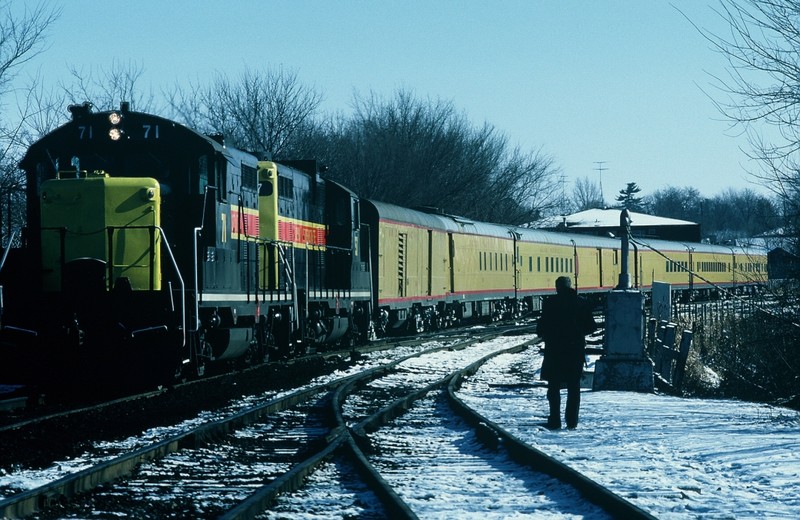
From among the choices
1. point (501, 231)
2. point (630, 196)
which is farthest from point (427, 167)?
point (630, 196)

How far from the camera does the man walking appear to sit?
34.6 feet

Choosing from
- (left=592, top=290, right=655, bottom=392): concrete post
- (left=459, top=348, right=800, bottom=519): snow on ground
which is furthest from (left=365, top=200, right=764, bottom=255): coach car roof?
(left=459, top=348, right=800, bottom=519): snow on ground

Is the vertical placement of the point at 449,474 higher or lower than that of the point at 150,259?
lower

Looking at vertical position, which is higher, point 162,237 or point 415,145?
point 415,145

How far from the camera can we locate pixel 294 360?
2019 centimetres

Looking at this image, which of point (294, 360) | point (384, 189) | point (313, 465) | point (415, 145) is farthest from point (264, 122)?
point (313, 465)

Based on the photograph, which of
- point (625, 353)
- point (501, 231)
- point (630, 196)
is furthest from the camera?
point (630, 196)

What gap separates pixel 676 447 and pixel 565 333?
1946mm

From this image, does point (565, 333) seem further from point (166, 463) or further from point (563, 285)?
point (166, 463)

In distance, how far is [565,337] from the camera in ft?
35.0

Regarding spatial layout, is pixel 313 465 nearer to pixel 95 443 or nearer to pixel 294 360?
pixel 95 443

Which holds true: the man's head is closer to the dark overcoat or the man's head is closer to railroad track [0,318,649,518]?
the dark overcoat

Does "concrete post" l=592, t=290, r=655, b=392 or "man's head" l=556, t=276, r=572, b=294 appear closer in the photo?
"man's head" l=556, t=276, r=572, b=294

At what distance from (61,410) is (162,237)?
2649 millimetres
